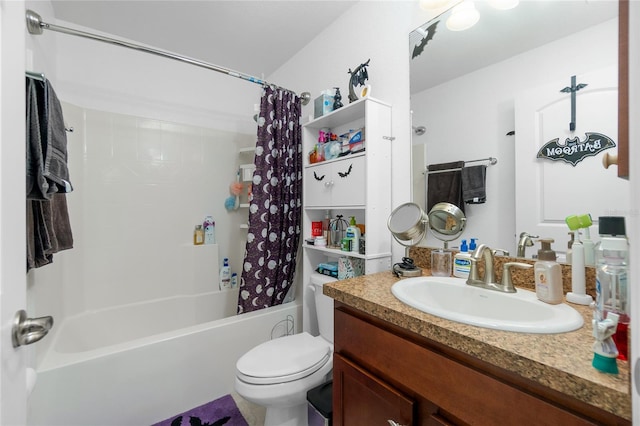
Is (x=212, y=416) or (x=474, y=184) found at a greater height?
(x=474, y=184)

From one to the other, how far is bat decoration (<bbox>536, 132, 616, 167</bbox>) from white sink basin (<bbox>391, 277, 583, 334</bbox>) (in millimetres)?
465

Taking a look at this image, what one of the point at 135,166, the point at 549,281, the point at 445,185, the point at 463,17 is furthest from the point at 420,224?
the point at 135,166

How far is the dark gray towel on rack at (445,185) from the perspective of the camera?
1171mm

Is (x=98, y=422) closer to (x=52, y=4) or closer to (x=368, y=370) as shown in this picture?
(x=368, y=370)

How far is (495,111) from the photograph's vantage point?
1058mm

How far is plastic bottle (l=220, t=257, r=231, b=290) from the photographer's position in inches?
94.1

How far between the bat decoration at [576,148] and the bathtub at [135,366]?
5.41ft

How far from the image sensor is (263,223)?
181cm

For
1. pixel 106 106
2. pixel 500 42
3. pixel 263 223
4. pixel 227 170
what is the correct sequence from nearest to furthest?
pixel 500 42
pixel 263 223
pixel 106 106
pixel 227 170

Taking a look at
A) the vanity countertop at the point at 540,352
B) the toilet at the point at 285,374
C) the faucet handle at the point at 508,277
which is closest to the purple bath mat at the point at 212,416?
the toilet at the point at 285,374

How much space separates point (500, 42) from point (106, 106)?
2454 mm

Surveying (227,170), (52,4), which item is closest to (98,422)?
(227,170)

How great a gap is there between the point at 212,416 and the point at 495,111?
202 cm

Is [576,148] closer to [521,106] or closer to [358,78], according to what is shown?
[521,106]
